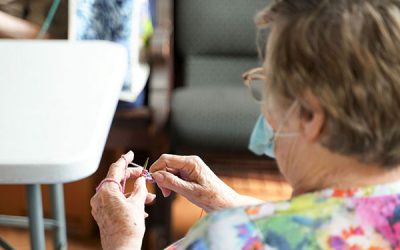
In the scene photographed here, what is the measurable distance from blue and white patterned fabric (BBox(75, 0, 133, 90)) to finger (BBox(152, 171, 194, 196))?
1.06m

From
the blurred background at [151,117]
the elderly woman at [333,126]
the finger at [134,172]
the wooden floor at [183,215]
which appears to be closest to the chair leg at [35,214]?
the finger at [134,172]

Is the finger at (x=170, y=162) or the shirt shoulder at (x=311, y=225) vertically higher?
the shirt shoulder at (x=311, y=225)

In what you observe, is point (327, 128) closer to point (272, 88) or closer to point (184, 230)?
point (272, 88)

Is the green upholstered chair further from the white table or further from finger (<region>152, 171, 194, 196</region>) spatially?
finger (<region>152, 171, 194, 196</region>)

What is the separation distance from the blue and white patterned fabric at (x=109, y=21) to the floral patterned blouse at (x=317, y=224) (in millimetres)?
1521

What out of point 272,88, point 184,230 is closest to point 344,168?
point 272,88

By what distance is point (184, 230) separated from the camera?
2.52 m

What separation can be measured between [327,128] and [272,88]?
0.30 ft

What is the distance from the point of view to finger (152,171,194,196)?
1.24 metres

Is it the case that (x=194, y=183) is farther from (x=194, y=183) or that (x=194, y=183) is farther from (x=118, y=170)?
(x=118, y=170)

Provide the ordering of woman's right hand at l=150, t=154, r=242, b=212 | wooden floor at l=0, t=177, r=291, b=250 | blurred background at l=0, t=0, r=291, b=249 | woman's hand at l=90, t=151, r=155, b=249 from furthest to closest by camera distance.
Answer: wooden floor at l=0, t=177, r=291, b=250 < blurred background at l=0, t=0, r=291, b=249 < woman's right hand at l=150, t=154, r=242, b=212 < woman's hand at l=90, t=151, r=155, b=249

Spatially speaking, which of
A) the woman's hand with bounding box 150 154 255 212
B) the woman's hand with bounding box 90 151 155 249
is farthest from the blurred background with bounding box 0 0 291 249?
the woman's hand with bounding box 90 151 155 249

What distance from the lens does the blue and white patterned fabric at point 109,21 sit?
89.2 inches

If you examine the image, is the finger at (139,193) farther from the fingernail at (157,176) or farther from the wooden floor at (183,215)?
the wooden floor at (183,215)
